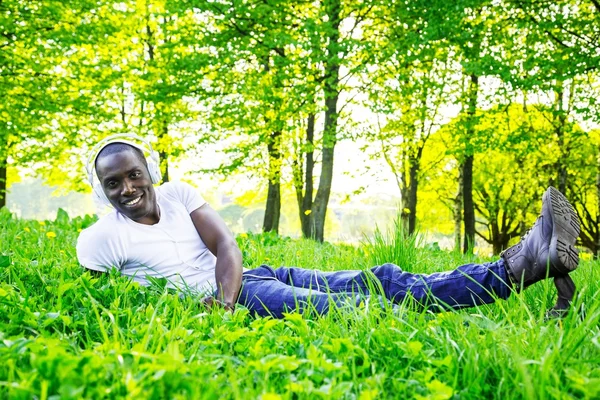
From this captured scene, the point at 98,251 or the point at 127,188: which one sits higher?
the point at 127,188

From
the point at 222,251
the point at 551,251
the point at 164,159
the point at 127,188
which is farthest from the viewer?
the point at 164,159

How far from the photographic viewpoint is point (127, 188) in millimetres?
3223

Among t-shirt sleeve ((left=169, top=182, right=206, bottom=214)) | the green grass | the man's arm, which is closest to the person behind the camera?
the green grass

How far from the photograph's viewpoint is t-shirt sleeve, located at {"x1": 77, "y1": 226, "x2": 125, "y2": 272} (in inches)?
127

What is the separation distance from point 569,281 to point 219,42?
10232 millimetres

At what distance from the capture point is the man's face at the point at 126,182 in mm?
3205

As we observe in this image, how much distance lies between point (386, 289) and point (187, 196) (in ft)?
4.85

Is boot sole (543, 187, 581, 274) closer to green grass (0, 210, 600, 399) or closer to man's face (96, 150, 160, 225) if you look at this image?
green grass (0, 210, 600, 399)

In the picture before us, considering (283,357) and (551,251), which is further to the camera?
(551,251)

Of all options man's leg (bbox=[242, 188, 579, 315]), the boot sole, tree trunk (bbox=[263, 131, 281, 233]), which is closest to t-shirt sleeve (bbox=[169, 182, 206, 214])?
man's leg (bbox=[242, 188, 579, 315])

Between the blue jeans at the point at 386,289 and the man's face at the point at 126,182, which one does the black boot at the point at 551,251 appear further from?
the man's face at the point at 126,182

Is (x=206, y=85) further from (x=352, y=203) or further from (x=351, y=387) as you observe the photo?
(x=351, y=387)

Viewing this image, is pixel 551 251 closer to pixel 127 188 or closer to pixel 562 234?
pixel 562 234

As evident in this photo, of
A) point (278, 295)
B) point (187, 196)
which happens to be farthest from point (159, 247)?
point (278, 295)
